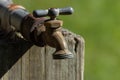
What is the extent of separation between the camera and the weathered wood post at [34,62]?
1.94 m

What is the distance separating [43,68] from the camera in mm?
2006

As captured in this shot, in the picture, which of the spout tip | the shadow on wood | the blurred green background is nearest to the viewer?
the spout tip

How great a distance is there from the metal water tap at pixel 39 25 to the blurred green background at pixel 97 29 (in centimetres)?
221

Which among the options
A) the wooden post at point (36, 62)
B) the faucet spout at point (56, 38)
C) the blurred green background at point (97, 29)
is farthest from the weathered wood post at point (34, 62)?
the blurred green background at point (97, 29)

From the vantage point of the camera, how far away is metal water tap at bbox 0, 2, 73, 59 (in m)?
1.77

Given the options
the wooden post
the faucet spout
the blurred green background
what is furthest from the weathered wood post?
the blurred green background

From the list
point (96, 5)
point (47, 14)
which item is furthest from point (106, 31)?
point (47, 14)

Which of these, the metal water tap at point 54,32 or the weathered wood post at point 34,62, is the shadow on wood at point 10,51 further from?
the metal water tap at point 54,32

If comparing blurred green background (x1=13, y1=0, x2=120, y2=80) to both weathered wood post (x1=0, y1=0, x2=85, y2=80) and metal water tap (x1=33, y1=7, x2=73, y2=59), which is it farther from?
metal water tap (x1=33, y1=7, x2=73, y2=59)

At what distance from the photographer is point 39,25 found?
6.07ft

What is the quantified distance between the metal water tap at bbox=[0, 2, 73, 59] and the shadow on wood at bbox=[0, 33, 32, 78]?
0.13 ft

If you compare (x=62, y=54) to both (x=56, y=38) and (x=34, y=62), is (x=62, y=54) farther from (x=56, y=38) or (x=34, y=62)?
(x=34, y=62)

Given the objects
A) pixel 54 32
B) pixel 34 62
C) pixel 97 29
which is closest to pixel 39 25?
pixel 54 32

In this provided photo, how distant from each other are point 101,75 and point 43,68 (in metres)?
2.26
